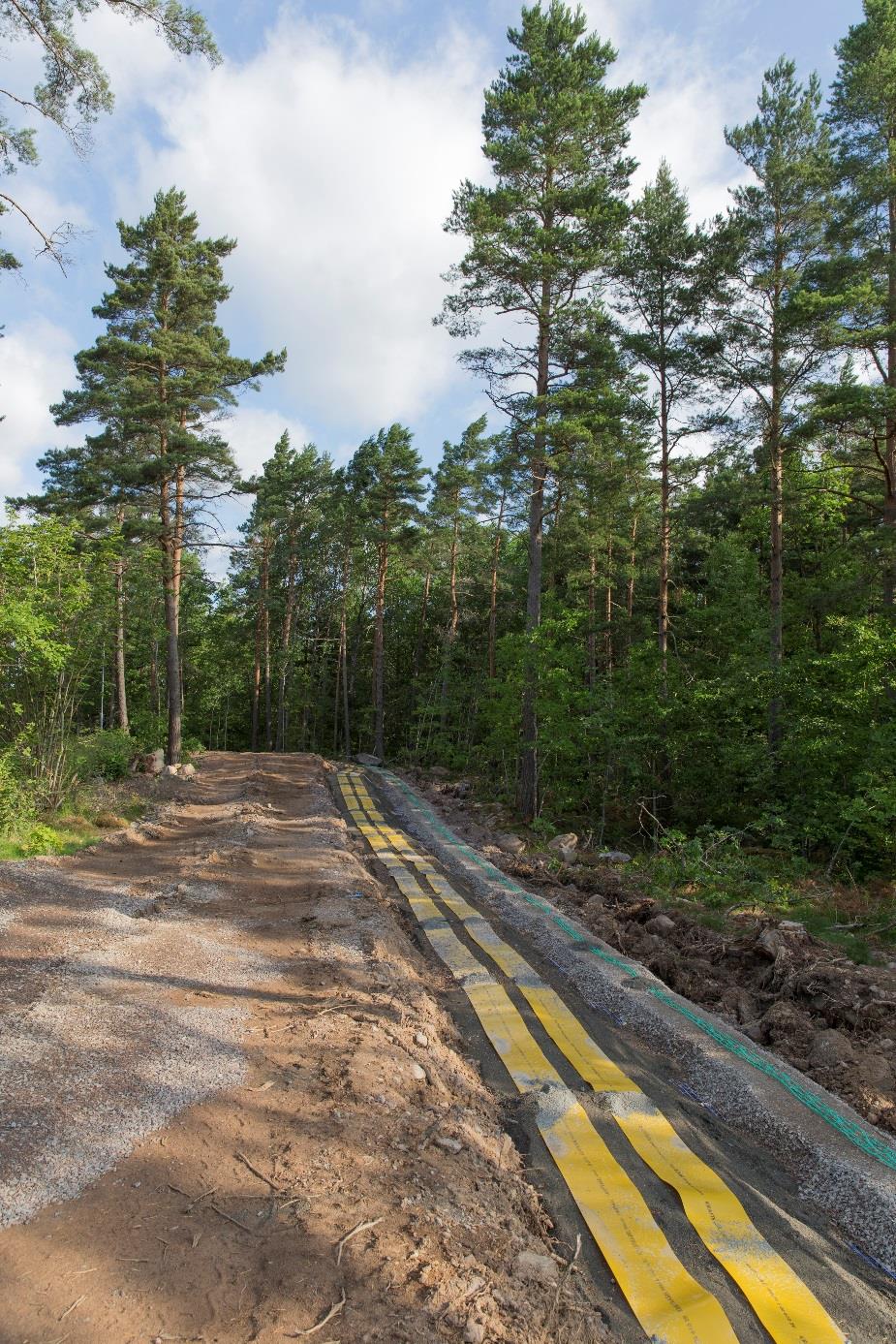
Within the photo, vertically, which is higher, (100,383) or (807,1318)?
(100,383)

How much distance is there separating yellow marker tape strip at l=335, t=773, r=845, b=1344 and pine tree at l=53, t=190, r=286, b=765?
54.0ft

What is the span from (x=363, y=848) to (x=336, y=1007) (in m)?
6.30

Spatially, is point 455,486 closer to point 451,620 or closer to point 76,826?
point 451,620

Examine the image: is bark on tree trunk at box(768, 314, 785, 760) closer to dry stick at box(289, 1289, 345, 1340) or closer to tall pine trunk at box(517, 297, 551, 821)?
tall pine trunk at box(517, 297, 551, 821)

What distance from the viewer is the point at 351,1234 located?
2.61 m

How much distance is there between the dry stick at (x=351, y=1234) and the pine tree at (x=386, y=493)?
2637 cm

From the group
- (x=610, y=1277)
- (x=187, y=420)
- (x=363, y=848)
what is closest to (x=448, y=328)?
(x=187, y=420)

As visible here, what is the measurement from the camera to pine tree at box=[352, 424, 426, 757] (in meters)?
27.7

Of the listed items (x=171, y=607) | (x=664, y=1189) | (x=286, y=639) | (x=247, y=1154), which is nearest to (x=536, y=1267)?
(x=664, y=1189)

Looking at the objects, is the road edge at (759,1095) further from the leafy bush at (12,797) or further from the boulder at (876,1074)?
the leafy bush at (12,797)

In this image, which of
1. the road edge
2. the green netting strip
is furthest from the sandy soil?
the green netting strip

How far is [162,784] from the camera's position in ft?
53.7

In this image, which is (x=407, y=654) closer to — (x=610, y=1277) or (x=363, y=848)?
(x=363, y=848)

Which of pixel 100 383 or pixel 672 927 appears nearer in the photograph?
pixel 672 927
